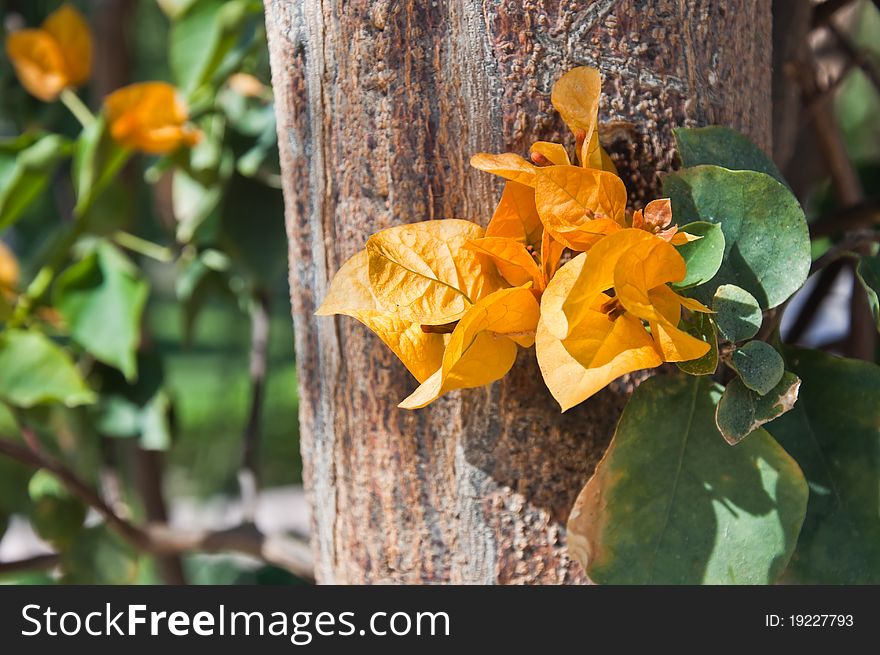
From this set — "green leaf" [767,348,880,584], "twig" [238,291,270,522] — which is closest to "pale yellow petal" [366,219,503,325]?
"green leaf" [767,348,880,584]

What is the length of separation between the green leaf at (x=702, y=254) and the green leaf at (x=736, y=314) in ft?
0.04

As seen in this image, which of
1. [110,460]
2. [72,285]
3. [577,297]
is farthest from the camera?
[110,460]

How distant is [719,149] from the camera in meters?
0.27

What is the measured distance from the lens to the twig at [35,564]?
596 millimetres

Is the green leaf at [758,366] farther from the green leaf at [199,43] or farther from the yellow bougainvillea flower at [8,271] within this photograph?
the yellow bougainvillea flower at [8,271]

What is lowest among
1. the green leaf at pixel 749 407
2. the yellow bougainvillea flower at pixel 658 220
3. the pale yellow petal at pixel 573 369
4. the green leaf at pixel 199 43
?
the green leaf at pixel 749 407

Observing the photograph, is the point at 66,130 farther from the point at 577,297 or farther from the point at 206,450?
the point at 206,450

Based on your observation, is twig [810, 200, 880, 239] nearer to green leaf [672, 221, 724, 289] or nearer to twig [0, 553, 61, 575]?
green leaf [672, 221, 724, 289]

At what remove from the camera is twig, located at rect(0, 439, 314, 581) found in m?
0.54

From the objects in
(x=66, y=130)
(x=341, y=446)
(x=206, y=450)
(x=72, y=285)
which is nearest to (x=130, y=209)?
(x=72, y=285)

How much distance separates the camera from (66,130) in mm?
724

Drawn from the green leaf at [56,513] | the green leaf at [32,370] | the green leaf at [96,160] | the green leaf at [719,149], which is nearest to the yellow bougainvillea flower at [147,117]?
the green leaf at [96,160]

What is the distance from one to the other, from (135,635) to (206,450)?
1761 millimetres

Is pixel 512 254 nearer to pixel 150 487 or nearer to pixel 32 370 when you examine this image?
pixel 32 370
